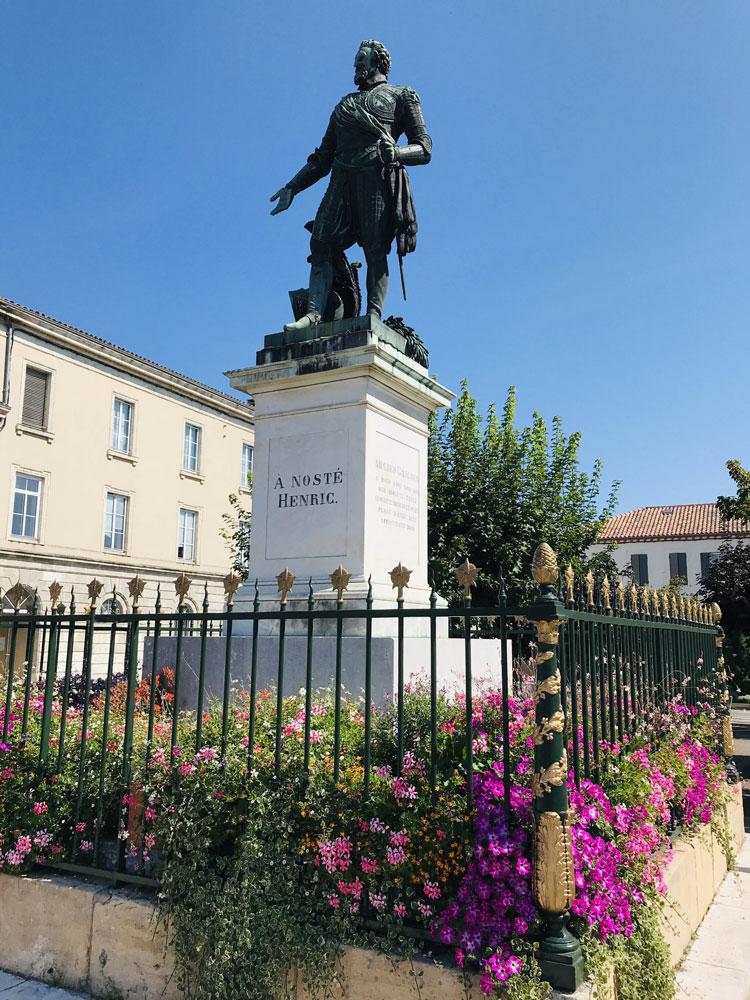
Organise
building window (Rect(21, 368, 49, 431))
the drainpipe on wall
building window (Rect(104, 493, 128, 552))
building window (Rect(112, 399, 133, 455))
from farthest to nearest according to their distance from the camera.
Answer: building window (Rect(112, 399, 133, 455)) < building window (Rect(104, 493, 128, 552)) < building window (Rect(21, 368, 49, 431)) < the drainpipe on wall

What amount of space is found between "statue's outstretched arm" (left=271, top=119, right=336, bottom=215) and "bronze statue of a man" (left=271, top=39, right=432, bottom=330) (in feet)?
0.09

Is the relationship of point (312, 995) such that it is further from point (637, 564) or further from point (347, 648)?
point (637, 564)

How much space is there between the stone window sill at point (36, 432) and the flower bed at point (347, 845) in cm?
2018

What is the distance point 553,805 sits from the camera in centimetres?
276

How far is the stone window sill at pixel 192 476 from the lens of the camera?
27.6 meters

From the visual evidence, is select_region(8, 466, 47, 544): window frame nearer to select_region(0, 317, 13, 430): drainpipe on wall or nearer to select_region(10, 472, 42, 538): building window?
select_region(10, 472, 42, 538): building window

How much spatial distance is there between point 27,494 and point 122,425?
14.6ft

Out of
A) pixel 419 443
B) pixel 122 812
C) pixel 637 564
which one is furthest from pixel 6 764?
pixel 637 564

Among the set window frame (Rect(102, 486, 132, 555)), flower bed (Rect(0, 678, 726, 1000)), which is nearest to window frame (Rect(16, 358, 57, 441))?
window frame (Rect(102, 486, 132, 555))

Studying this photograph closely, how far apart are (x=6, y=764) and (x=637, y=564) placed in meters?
51.6

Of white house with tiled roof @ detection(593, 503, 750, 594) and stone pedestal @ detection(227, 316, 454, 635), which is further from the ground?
white house with tiled roof @ detection(593, 503, 750, 594)

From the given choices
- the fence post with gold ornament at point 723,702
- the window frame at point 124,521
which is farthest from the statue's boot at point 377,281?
the window frame at point 124,521

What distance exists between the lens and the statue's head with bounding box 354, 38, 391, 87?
276 inches

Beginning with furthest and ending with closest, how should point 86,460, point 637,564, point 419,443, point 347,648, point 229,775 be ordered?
point 637,564
point 86,460
point 419,443
point 347,648
point 229,775
